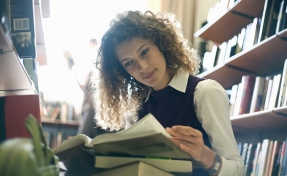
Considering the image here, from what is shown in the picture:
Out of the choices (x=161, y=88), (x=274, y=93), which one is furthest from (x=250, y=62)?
(x=161, y=88)

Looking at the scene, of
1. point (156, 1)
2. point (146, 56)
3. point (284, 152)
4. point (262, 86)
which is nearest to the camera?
point (146, 56)

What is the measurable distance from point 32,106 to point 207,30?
4.90ft

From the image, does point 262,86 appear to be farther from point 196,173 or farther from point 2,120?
point 2,120

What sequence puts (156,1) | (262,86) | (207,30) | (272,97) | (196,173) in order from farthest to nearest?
(156,1) → (207,30) → (262,86) → (272,97) → (196,173)

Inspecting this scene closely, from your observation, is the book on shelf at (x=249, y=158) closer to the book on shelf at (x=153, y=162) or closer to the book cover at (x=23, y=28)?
the book on shelf at (x=153, y=162)

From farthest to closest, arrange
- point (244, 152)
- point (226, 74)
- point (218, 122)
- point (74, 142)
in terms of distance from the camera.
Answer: point (226, 74) < point (244, 152) < point (218, 122) < point (74, 142)

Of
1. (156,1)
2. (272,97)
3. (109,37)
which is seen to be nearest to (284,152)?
(272,97)

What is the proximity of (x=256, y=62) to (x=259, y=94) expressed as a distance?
0.65 feet

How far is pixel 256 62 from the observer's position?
1865mm

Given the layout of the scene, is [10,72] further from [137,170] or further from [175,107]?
[175,107]

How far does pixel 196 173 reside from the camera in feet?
3.20

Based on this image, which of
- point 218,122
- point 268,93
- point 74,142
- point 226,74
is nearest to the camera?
point 74,142

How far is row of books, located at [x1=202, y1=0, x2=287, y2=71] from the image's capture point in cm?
163

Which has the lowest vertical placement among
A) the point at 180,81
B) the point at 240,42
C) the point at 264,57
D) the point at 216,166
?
the point at 216,166
